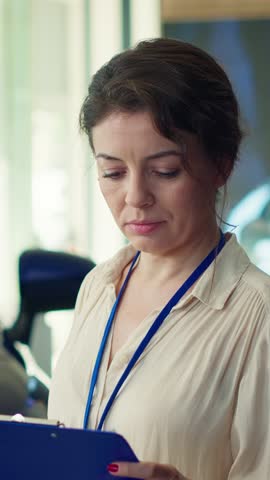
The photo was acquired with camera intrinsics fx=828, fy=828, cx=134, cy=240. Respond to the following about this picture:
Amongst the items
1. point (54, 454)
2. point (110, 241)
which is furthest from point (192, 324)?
point (110, 241)

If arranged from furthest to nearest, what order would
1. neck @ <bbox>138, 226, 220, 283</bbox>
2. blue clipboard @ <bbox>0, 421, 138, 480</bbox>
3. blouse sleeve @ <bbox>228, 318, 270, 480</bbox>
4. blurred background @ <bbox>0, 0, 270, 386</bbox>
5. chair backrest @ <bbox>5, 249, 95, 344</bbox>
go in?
blurred background @ <bbox>0, 0, 270, 386</bbox>, chair backrest @ <bbox>5, 249, 95, 344</bbox>, neck @ <bbox>138, 226, 220, 283</bbox>, blouse sleeve @ <bbox>228, 318, 270, 480</bbox>, blue clipboard @ <bbox>0, 421, 138, 480</bbox>

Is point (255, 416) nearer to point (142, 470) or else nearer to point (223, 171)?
point (142, 470)

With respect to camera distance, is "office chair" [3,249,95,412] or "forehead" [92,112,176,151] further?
"office chair" [3,249,95,412]

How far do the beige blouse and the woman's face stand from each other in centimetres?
9

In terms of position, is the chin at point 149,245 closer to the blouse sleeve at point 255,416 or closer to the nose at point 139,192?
the nose at point 139,192

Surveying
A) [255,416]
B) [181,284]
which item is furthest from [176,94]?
[255,416]

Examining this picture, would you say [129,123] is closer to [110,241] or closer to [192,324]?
[192,324]

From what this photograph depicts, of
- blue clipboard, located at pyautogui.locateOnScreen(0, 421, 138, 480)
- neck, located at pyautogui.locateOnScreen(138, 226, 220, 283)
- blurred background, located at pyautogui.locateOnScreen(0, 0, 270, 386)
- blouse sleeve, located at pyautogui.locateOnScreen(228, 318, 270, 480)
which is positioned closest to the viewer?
blue clipboard, located at pyautogui.locateOnScreen(0, 421, 138, 480)

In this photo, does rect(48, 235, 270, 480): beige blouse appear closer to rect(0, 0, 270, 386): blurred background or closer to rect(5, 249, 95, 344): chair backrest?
rect(5, 249, 95, 344): chair backrest

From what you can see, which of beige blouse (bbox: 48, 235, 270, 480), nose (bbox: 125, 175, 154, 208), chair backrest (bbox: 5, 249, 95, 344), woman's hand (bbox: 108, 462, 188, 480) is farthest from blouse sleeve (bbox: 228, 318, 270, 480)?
chair backrest (bbox: 5, 249, 95, 344)

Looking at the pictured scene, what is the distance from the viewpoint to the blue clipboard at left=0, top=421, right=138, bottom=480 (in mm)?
1010

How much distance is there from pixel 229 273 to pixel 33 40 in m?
3.36

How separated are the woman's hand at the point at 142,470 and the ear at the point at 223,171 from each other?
41 centimetres

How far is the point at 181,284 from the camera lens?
128 cm
